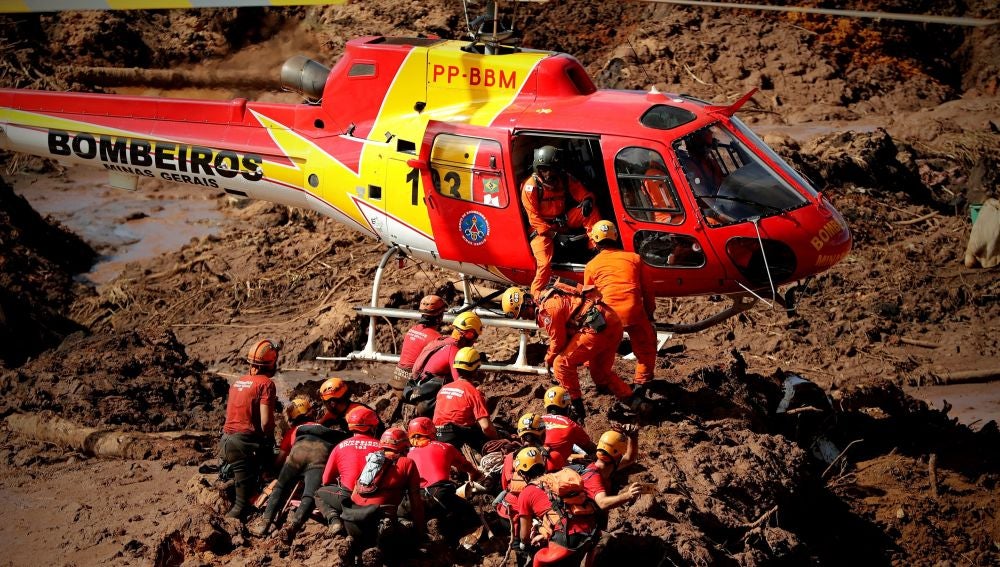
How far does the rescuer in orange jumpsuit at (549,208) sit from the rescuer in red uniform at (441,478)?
219 centimetres

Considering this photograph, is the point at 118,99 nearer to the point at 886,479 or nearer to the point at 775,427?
the point at 775,427

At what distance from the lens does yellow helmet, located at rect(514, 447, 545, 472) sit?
7164mm

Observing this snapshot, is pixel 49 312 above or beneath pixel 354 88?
beneath

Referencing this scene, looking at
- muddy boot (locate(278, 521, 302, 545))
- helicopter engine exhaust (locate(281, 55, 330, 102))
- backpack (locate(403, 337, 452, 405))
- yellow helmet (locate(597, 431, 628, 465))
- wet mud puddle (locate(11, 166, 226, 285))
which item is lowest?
wet mud puddle (locate(11, 166, 226, 285))

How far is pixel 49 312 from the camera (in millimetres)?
Result: 13703

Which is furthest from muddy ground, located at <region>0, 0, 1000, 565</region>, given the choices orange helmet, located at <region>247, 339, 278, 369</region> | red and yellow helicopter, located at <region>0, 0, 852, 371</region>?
red and yellow helicopter, located at <region>0, 0, 852, 371</region>

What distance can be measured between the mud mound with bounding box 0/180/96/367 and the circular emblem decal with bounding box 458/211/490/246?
6.12 meters

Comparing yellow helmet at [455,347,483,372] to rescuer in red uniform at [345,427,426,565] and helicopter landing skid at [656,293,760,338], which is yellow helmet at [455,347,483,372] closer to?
rescuer in red uniform at [345,427,426,565]

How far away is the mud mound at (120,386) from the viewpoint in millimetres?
10719

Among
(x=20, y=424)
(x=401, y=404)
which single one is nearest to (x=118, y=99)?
(x=20, y=424)

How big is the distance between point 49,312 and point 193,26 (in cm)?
1093

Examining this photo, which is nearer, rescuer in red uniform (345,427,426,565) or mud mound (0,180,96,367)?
rescuer in red uniform (345,427,426,565)

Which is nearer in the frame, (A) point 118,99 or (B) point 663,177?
(B) point 663,177

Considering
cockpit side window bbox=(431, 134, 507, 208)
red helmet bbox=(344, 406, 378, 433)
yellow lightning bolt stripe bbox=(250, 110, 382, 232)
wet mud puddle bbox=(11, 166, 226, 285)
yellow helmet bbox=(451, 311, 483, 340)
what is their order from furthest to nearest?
1. wet mud puddle bbox=(11, 166, 226, 285)
2. yellow lightning bolt stripe bbox=(250, 110, 382, 232)
3. cockpit side window bbox=(431, 134, 507, 208)
4. yellow helmet bbox=(451, 311, 483, 340)
5. red helmet bbox=(344, 406, 378, 433)
